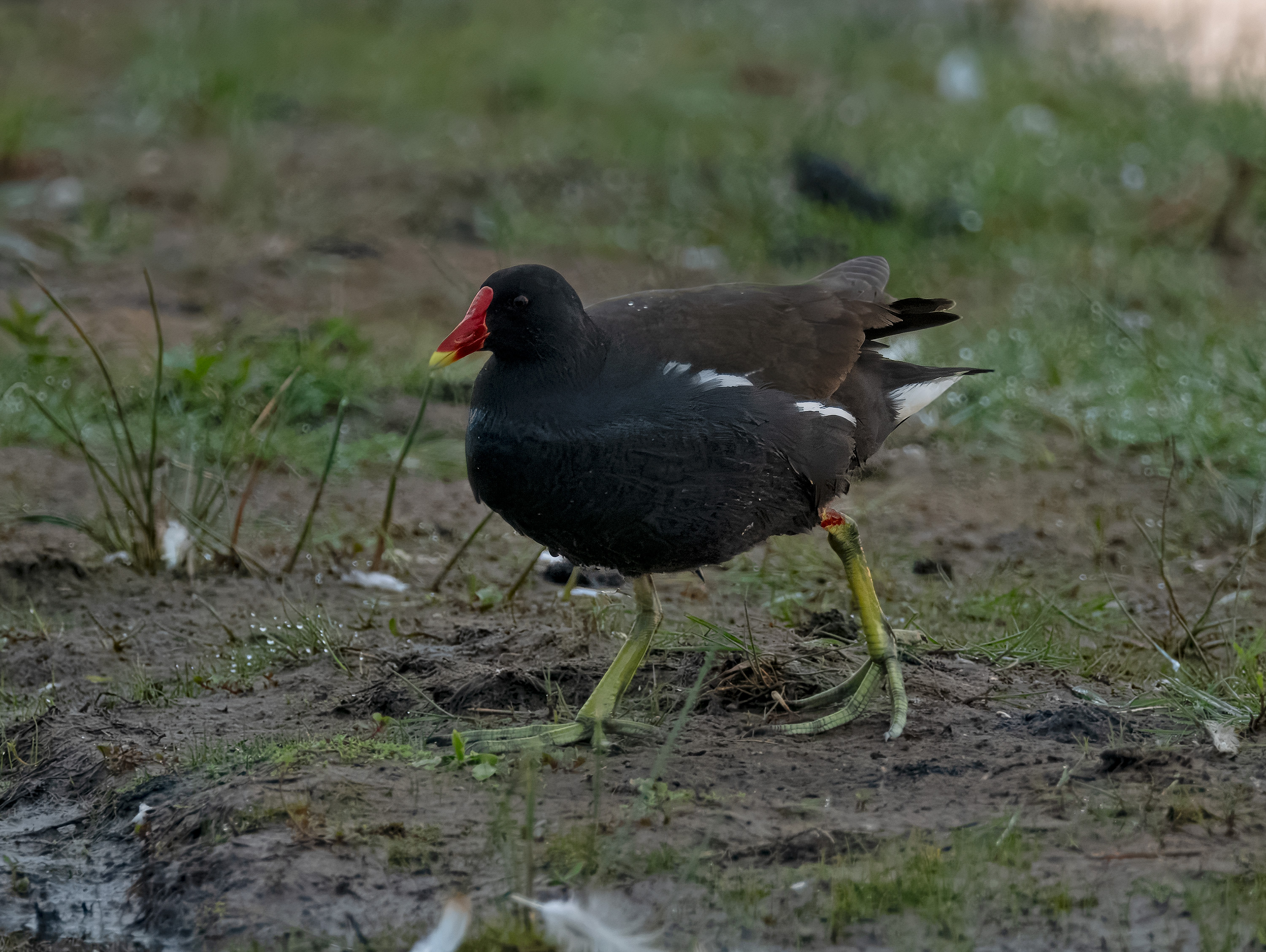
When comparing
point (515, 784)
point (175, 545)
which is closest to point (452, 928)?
point (515, 784)

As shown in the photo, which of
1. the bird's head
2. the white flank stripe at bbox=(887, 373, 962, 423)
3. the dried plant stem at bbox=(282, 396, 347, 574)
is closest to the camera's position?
the bird's head

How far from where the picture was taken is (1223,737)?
2.99m

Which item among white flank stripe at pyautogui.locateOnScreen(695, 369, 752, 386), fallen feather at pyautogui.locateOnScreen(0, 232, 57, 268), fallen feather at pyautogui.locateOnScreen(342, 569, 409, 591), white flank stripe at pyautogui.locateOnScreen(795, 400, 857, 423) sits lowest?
fallen feather at pyautogui.locateOnScreen(342, 569, 409, 591)

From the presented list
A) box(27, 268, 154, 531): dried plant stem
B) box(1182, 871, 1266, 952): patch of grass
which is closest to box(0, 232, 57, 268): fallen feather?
box(27, 268, 154, 531): dried plant stem

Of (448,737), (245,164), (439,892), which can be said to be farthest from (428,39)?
(439,892)

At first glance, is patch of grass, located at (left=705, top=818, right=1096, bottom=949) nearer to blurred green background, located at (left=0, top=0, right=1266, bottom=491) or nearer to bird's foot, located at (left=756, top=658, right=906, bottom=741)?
bird's foot, located at (left=756, top=658, right=906, bottom=741)

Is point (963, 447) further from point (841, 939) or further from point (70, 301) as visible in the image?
point (70, 301)

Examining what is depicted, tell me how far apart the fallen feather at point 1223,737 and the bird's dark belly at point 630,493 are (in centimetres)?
109

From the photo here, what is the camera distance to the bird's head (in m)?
3.05

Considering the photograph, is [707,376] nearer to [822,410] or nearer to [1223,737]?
[822,410]

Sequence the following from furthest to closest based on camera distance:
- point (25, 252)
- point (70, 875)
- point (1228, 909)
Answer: point (25, 252) → point (70, 875) → point (1228, 909)

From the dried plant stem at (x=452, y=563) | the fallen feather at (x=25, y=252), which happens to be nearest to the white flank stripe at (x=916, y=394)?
the dried plant stem at (x=452, y=563)

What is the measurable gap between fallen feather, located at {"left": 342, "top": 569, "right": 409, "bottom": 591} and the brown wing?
4.72ft

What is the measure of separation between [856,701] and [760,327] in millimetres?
917
